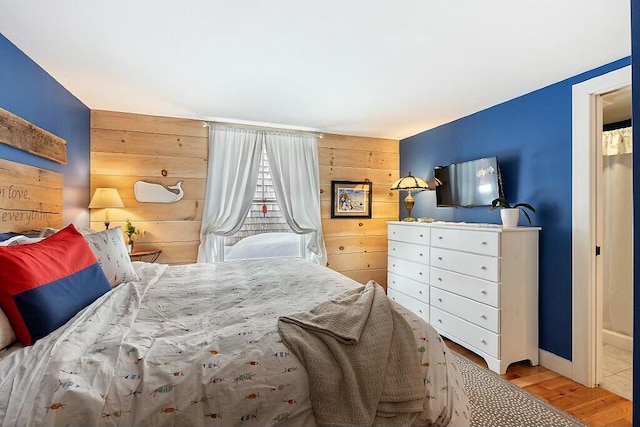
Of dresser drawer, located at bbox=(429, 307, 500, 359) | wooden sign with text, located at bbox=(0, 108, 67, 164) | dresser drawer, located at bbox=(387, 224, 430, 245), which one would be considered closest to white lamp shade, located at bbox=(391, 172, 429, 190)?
dresser drawer, located at bbox=(387, 224, 430, 245)

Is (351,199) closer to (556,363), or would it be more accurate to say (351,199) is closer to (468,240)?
(468,240)

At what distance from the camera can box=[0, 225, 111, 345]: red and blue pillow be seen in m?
1.14

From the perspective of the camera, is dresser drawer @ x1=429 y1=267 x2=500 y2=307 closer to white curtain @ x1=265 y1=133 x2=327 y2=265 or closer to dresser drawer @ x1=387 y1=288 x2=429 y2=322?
dresser drawer @ x1=387 y1=288 x2=429 y2=322

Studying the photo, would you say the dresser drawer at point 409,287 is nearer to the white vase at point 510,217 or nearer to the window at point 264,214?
the white vase at point 510,217

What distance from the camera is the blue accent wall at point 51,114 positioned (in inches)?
78.5

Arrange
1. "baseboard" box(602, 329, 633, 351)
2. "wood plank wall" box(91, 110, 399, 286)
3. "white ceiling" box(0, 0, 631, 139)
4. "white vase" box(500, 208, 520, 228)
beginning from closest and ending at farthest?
"white ceiling" box(0, 0, 631, 139) → "white vase" box(500, 208, 520, 228) → "baseboard" box(602, 329, 633, 351) → "wood plank wall" box(91, 110, 399, 286)

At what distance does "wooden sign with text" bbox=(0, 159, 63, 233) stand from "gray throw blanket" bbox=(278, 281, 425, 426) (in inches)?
77.9

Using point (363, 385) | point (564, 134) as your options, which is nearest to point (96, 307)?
point (363, 385)

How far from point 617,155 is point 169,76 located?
4.15 m

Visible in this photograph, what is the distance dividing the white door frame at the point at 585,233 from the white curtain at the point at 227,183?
3065 millimetres

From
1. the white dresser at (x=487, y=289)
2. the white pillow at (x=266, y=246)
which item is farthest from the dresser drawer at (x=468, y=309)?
the white pillow at (x=266, y=246)

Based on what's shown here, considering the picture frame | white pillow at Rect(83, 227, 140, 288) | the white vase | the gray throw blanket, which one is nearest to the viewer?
the gray throw blanket

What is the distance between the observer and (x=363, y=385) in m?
1.09

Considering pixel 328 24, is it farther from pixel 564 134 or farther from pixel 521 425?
pixel 521 425
